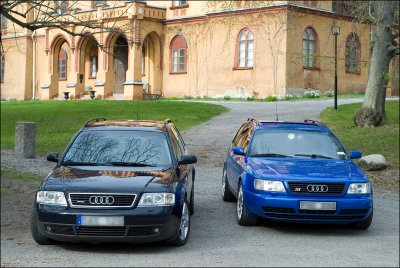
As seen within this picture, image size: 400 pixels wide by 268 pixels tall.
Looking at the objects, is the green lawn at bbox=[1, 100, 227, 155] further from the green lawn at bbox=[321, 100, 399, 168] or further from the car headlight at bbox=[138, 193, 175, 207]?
the car headlight at bbox=[138, 193, 175, 207]

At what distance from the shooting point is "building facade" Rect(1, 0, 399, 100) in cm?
3553

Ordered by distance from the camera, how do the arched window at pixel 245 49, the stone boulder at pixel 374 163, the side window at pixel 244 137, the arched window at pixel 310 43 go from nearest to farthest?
the side window at pixel 244 137, the stone boulder at pixel 374 163, the arched window at pixel 310 43, the arched window at pixel 245 49

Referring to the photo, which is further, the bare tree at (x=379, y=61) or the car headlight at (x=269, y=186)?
the bare tree at (x=379, y=61)

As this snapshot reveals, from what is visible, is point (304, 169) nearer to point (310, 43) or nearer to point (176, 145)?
point (176, 145)

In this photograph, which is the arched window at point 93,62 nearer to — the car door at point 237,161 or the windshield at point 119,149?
the car door at point 237,161

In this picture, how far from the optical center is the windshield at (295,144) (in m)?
10.1

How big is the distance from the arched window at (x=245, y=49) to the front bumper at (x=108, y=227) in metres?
29.6

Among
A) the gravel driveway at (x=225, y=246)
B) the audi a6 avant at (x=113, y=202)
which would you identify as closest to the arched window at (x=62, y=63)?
the gravel driveway at (x=225, y=246)

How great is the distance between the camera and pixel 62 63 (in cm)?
4728

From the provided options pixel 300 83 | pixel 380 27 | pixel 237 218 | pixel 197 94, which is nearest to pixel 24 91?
pixel 197 94

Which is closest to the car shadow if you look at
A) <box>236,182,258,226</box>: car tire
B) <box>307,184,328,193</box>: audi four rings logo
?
<box>236,182,258,226</box>: car tire

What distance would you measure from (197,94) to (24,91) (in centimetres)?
1600

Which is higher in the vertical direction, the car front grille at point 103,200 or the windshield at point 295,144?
the windshield at point 295,144

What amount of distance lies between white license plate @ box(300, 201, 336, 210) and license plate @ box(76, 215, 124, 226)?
2684mm
